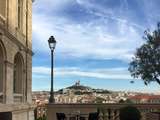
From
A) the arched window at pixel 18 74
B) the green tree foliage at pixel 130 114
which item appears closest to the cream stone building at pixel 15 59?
the arched window at pixel 18 74

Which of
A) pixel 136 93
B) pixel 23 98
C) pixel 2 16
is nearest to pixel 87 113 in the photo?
pixel 23 98

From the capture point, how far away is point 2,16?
70.5ft

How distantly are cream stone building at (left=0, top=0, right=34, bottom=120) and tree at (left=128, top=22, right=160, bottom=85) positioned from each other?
6.98m

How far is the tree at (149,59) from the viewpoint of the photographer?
29.0 metres

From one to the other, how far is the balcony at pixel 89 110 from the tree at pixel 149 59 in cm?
382

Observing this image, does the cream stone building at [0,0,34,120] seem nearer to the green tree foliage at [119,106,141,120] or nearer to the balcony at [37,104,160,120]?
the balcony at [37,104,160,120]

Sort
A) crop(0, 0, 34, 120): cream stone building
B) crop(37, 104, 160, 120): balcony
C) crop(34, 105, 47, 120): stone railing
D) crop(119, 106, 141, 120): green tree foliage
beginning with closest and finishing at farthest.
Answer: crop(0, 0, 34, 120): cream stone building → crop(119, 106, 141, 120): green tree foliage → crop(37, 104, 160, 120): balcony → crop(34, 105, 47, 120): stone railing

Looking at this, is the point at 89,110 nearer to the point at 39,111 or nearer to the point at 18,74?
the point at 18,74

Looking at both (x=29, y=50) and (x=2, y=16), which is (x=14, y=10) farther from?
(x=29, y=50)

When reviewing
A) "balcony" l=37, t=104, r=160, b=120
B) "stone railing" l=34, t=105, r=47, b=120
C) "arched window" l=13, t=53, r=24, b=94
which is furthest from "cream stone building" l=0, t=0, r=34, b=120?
"stone railing" l=34, t=105, r=47, b=120

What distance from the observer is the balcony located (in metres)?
25.5

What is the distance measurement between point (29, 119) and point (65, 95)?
3467 millimetres

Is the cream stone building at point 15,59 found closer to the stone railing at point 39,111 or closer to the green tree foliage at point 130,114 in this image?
the stone railing at point 39,111

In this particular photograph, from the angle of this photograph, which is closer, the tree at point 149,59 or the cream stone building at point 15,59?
the cream stone building at point 15,59
